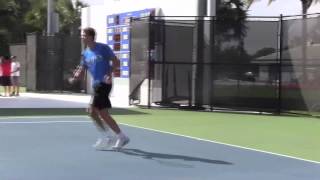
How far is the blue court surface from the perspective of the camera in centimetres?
862

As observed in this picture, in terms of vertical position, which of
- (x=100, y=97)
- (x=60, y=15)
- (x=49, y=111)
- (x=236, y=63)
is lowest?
(x=49, y=111)

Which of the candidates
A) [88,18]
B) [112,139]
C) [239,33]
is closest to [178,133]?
[112,139]

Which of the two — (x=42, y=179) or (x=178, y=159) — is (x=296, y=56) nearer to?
(x=178, y=159)

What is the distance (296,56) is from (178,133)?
640cm

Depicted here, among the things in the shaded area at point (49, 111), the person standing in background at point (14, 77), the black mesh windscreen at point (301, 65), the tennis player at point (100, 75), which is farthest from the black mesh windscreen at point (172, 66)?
the tennis player at point (100, 75)

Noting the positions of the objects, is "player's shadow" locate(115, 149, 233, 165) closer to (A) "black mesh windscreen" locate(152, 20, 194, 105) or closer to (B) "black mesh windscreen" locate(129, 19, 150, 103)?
(A) "black mesh windscreen" locate(152, 20, 194, 105)

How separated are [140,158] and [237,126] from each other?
18.6ft

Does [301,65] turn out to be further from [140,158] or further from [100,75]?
[140,158]

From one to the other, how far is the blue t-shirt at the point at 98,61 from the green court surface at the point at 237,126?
9.73 feet

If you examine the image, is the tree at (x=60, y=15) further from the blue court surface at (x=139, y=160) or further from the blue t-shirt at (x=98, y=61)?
the blue t-shirt at (x=98, y=61)

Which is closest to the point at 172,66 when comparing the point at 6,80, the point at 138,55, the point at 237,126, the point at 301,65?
the point at 138,55

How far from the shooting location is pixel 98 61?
10539 millimetres

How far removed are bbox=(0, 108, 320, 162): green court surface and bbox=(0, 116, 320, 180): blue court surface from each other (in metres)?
0.73

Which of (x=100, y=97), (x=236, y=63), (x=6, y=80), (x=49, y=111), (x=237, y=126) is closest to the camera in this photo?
(x=100, y=97)
